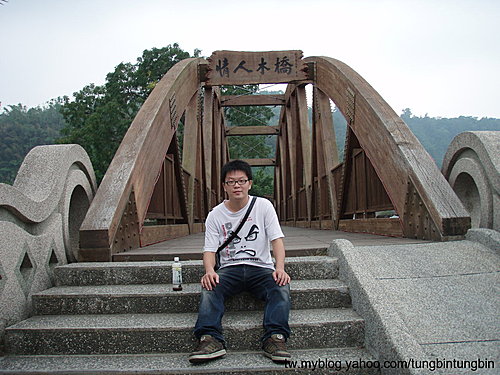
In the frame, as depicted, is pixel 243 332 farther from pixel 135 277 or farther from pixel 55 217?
pixel 55 217

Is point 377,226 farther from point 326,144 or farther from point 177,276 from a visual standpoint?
point 326,144

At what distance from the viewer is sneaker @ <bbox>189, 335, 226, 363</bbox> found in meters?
2.26

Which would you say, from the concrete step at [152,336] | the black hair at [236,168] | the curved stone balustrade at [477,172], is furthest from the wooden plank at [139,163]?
the curved stone balustrade at [477,172]

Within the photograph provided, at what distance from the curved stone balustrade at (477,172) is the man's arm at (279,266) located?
201 centimetres

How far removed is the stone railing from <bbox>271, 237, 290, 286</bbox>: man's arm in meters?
1.65

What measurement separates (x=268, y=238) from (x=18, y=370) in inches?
63.4

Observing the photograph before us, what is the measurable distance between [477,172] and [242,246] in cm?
239

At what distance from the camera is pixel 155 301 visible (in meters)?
2.81

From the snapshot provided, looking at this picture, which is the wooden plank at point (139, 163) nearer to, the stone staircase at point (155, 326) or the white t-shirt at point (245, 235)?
the stone staircase at point (155, 326)

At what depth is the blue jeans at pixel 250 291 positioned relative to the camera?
7.84 feet

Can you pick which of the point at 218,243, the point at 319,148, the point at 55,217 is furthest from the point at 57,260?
the point at 319,148

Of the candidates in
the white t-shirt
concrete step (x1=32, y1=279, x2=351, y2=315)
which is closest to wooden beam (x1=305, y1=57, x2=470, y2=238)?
concrete step (x1=32, y1=279, x2=351, y2=315)

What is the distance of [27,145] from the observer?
3828cm

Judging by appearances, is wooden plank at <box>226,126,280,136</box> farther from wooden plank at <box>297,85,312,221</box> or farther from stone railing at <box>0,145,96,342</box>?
stone railing at <box>0,145,96,342</box>
